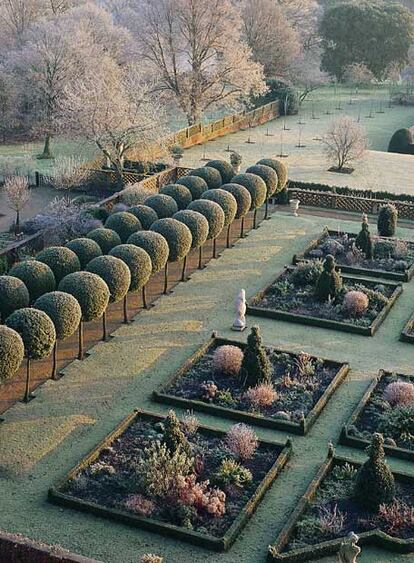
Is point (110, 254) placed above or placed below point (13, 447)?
above

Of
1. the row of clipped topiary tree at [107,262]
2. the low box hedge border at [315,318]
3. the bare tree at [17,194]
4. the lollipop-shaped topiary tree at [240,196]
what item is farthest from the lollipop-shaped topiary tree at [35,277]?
the bare tree at [17,194]

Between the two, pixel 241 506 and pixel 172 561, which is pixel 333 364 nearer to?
pixel 241 506

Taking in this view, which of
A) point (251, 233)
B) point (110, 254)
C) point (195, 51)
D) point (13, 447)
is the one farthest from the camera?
point (195, 51)

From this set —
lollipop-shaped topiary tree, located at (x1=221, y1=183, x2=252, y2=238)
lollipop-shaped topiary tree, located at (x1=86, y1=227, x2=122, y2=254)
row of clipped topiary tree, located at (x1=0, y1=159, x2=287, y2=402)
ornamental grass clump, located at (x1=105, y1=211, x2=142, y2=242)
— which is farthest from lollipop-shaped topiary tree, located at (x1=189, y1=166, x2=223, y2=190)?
lollipop-shaped topiary tree, located at (x1=86, y1=227, x2=122, y2=254)

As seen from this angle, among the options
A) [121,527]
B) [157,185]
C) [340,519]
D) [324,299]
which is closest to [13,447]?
[121,527]

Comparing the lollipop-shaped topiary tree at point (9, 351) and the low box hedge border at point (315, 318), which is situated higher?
the lollipop-shaped topiary tree at point (9, 351)

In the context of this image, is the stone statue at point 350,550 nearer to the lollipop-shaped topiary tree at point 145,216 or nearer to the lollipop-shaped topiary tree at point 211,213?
the lollipop-shaped topiary tree at point 145,216

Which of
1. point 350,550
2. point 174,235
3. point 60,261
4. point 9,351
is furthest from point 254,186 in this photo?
point 350,550
